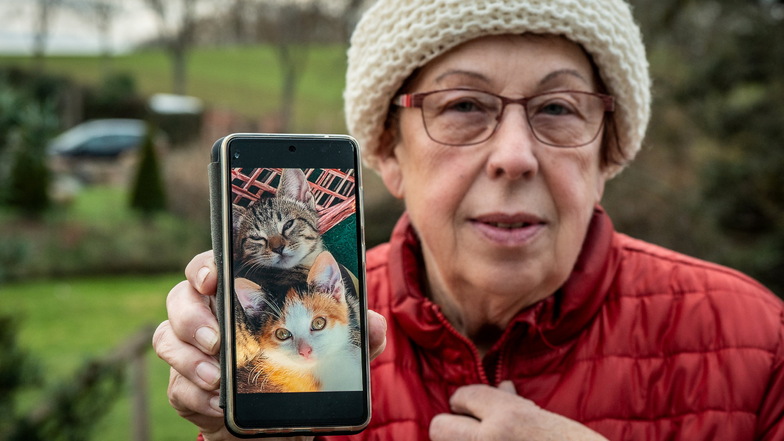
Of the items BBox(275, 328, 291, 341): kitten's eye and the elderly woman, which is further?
the elderly woman

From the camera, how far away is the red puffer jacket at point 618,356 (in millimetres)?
1959

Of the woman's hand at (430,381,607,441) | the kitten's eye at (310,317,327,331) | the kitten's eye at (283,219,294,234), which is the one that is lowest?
the woman's hand at (430,381,607,441)

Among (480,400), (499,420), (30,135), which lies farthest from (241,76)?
(499,420)

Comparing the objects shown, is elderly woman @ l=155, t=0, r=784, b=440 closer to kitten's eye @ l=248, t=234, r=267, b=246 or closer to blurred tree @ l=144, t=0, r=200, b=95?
kitten's eye @ l=248, t=234, r=267, b=246

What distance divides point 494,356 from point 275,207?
2.70ft

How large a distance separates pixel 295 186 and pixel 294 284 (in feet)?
0.62

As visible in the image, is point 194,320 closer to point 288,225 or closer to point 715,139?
point 288,225

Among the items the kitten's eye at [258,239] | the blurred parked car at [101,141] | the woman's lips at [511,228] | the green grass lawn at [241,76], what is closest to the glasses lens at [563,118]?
the woman's lips at [511,228]

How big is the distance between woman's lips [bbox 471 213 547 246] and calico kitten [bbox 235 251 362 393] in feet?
1.88

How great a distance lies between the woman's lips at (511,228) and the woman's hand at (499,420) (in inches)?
14.2

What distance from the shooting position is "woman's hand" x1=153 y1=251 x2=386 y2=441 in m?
1.55

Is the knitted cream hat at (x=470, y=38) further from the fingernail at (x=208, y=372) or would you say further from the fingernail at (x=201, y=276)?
the fingernail at (x=208, y=372)

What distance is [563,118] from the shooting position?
6.77 feet

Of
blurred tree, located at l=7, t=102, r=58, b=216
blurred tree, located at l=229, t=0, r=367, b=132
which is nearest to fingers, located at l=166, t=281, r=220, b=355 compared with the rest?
blurred tree, located at l=7, t=102, r=58, b=216
